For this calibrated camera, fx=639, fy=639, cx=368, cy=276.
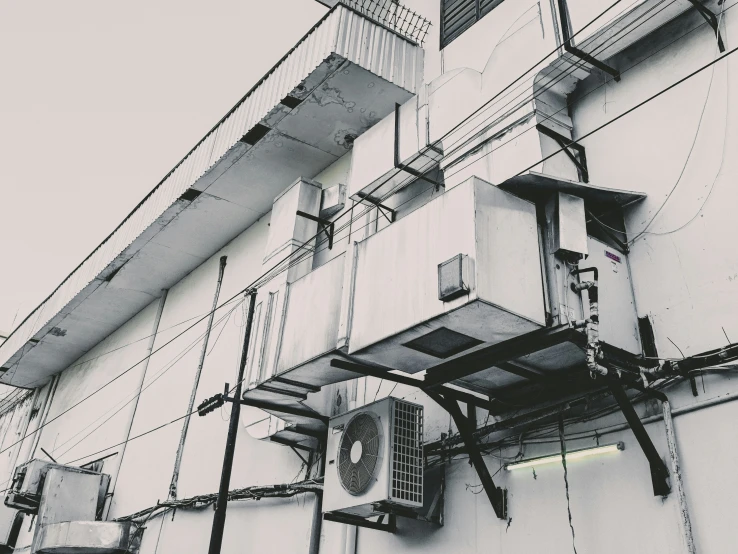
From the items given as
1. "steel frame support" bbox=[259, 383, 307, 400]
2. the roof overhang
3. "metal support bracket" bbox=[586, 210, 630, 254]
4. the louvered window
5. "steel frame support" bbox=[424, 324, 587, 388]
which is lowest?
"steel frame support" bbox=[424, 324, 587, 388]

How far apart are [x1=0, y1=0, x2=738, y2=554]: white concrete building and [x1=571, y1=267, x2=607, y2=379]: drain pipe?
1cm

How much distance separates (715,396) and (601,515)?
101 centimetres

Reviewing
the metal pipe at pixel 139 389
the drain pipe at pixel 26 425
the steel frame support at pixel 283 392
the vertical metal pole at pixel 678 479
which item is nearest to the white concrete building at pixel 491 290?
the vertical metal pole at pixel 678 479

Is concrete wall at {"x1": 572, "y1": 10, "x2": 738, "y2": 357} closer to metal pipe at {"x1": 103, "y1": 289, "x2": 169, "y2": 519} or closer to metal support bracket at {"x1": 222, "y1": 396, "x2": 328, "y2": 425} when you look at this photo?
metal support bracket at {"x1": 222, "y1": 396, "x2": 328, "y2": 425}

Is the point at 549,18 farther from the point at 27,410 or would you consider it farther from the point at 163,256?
the point at 27,410

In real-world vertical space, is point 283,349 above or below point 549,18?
below

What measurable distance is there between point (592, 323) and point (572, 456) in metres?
1.03

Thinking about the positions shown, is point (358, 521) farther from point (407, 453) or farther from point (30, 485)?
point (30, 485)

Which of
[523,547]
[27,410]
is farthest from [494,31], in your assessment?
[27,410]

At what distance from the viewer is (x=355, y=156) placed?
6.98m

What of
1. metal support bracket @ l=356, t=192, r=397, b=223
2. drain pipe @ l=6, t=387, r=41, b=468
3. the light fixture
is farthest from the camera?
drain pipe @ l=6, t=387, r=41, b=468

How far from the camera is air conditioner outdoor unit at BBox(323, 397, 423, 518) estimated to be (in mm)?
4785

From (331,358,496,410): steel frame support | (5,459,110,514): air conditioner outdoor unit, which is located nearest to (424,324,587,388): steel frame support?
(331,358,496,410): steel frame support

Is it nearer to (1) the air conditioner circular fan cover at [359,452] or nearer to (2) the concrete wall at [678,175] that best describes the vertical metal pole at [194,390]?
(1) the air conditioner circular fan cover at [359,452]
